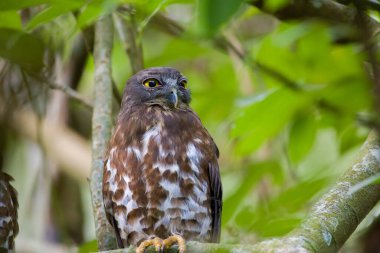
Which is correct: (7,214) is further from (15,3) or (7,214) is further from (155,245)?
(15,3)

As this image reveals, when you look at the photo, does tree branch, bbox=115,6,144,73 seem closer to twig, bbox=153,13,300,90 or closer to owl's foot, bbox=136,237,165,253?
twig, bbox=153,13,300,90

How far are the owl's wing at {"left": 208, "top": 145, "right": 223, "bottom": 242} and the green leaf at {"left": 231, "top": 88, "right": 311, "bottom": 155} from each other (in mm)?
193

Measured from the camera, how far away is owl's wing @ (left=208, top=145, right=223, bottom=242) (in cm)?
351

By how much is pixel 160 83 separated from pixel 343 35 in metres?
1.00

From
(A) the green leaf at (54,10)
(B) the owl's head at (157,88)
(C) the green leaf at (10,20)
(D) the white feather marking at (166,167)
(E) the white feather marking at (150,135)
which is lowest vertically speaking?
(D) the white feather marking at (166,167)

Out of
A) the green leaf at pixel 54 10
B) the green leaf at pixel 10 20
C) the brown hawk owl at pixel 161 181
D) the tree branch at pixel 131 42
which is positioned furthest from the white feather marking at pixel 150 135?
the green leaf at pixel 54 10

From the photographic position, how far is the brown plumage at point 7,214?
3348mm

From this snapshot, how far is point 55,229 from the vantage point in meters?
4.62

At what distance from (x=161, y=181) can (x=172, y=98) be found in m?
0.59

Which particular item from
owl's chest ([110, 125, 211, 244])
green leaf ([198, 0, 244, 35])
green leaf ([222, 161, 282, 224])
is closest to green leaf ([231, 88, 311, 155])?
green leaf ([222, 161, 282, 224])

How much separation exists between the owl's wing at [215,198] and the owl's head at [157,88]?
458mm

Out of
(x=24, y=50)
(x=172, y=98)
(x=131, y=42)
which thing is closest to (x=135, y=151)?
(x=172, y=98)

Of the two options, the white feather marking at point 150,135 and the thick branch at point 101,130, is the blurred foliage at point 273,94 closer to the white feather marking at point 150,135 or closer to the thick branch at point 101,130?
the thick branch at point 101,130

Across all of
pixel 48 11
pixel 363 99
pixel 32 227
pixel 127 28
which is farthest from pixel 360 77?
pixel 32 227
